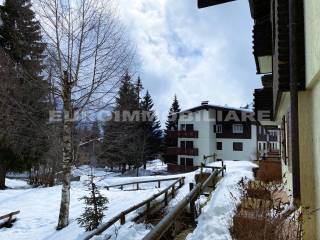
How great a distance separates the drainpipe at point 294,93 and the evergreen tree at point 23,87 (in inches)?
420

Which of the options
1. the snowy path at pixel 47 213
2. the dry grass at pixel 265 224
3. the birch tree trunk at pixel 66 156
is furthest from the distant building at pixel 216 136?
the dry grass at pixel 265 224

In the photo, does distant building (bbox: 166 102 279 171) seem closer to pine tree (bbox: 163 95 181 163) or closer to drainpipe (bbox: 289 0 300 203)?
pine tree (bbox: 163 95 181 163)

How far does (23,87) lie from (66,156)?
633cm

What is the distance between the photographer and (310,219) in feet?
14.5

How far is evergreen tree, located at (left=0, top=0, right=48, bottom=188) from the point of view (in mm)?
14594

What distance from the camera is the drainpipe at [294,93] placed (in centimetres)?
452

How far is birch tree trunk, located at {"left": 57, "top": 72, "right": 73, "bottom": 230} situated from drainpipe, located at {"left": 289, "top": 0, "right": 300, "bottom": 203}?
9.59 m

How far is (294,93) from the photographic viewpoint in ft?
14.9

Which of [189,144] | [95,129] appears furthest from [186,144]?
[95,129]

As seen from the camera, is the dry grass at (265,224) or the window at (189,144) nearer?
the dry grass at (265,224)

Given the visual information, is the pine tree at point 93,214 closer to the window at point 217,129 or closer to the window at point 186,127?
the window at point 186,127

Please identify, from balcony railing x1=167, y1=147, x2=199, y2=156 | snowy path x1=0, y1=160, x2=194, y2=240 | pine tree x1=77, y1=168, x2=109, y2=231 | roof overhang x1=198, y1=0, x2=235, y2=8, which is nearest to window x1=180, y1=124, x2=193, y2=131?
balcony railing x1=167, y1=147, x2=199, y2=156

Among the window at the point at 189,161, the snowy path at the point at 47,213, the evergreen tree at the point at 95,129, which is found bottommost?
the snowy path at the point at 47,213

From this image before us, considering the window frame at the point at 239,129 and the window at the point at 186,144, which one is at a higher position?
the window frame at the point at 239,129
